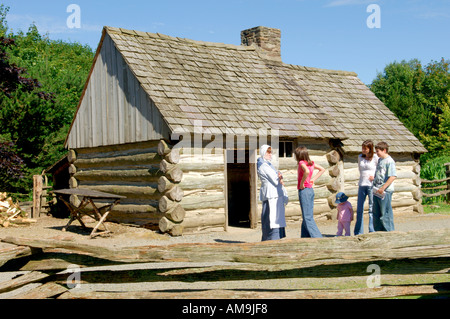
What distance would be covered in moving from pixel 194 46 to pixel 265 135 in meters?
4.30

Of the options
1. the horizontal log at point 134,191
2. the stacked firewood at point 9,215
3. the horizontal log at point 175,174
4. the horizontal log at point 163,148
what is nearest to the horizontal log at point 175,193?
the horizontal log at point 175,174

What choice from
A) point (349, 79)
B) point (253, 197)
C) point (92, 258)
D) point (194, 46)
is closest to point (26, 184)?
point (194, 46)

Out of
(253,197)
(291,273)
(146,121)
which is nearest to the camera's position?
(291,273)

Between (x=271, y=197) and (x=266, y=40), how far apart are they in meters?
10.4

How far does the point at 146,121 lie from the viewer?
12.8 metres

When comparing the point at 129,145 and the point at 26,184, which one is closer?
the point at 129,145

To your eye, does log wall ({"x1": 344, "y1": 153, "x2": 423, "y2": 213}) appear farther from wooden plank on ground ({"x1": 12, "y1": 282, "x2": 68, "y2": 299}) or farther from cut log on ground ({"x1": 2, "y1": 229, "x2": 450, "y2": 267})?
wooden plank on ground ({"x1": 12, "y1": 282, "x2": 68, "y2": 299})

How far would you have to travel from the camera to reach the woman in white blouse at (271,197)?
8742mm

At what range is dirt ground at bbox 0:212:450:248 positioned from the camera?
11.2m

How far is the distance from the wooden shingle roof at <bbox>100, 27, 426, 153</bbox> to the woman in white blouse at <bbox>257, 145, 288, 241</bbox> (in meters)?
3.53

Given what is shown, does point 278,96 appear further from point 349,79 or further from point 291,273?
point 291,273

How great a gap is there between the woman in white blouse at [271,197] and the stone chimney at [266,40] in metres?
9.64

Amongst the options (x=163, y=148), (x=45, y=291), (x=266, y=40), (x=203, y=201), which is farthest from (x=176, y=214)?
(x=266, y=40)

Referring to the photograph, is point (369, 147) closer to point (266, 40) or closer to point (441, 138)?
point (266, 40)
